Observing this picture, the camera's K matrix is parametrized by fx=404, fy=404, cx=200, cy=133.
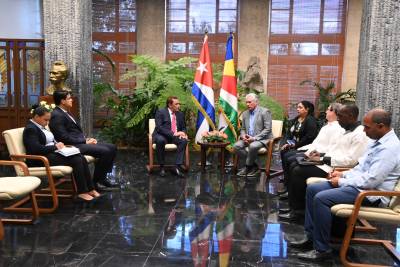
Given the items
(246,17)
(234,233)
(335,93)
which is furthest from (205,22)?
(234,233)

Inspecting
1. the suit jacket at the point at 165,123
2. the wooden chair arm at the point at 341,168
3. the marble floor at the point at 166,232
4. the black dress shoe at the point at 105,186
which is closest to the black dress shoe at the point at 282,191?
the marble floor at the point at 166,232

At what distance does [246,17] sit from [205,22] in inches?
46.1

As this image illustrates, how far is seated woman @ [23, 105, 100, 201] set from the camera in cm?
425

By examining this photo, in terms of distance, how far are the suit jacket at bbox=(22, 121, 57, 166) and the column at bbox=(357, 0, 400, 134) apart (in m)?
3.92

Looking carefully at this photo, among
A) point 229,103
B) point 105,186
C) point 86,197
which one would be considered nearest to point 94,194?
point 86,197

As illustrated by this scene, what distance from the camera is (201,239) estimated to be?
3461 mm

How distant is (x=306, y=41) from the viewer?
11219 millimetres

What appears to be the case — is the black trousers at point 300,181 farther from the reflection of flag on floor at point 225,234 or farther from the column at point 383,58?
the column at point 383,58

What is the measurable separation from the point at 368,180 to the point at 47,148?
3.16 metres

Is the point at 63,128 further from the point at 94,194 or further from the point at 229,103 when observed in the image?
the point at 229,103

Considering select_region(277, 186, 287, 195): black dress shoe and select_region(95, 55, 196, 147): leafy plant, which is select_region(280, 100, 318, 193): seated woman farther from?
select_region(95, 55, 196, 147): leafy plant

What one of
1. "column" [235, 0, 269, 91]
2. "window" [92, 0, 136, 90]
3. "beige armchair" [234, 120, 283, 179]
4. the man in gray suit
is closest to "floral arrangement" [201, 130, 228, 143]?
the man in gray suit

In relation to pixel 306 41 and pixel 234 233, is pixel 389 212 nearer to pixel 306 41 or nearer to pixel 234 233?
pixel 234 233

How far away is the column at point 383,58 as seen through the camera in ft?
15.9
